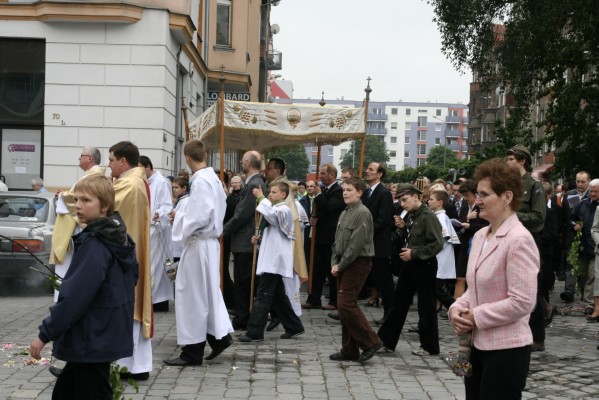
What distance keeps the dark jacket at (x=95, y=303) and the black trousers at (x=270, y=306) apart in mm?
4963

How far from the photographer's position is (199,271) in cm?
879

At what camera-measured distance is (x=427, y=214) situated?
9594 millimetres

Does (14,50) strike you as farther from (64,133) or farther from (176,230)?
(176,230)

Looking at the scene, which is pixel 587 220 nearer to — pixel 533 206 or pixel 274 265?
pixel 533 206

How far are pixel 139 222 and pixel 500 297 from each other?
4.08m

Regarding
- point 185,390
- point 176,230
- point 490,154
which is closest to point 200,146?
point 176,230

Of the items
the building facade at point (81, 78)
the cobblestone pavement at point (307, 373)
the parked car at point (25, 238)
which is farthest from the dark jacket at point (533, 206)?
the building facade at point (81, 78)

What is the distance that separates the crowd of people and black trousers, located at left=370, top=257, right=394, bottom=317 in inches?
0.8

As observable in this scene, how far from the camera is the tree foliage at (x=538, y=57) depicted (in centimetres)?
2283

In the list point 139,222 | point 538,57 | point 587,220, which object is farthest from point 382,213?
point 538,57

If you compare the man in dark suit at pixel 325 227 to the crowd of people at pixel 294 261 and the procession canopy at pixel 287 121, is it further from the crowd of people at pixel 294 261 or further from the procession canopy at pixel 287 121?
the procession canopy at pixel 287 121

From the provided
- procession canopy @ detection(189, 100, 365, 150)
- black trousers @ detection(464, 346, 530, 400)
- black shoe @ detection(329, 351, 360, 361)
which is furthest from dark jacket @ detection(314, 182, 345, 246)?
black trousers @ detection(464, 346, 530, 400)

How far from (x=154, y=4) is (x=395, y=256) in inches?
322

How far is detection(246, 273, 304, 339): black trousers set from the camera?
1018cm
